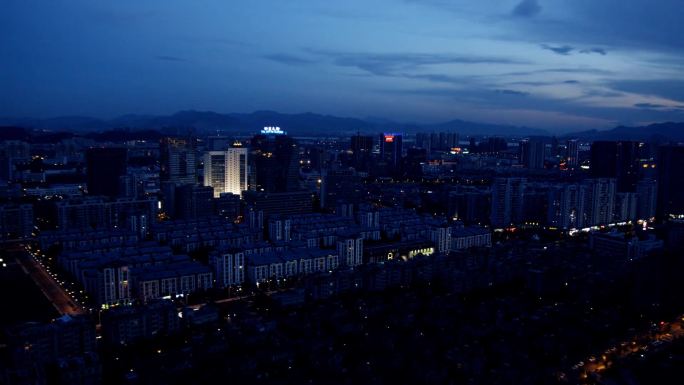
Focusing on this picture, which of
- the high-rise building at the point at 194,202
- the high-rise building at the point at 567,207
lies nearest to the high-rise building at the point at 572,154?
the high-rise building at the point at 567,207

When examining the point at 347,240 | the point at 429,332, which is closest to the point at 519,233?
the point at 347,240

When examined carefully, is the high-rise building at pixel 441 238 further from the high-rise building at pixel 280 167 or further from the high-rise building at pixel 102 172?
the high-rise building at pixel 102 172

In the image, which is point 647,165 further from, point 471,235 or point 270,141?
point 270,141

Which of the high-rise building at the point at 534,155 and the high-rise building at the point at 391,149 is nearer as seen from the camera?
the high-rise building at the point at 534,155

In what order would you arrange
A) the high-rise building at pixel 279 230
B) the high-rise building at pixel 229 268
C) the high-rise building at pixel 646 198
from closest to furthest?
the high-rise building at pixel 229 268 → the high-rise building at pixel 279 230 → the high-rise building at pixel 646 198

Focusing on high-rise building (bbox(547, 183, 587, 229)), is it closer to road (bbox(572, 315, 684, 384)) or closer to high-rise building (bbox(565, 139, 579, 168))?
road (bbox(572, 315, 684, 384))

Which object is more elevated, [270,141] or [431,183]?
[270,141]

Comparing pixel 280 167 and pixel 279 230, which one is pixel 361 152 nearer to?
pixel 280 167

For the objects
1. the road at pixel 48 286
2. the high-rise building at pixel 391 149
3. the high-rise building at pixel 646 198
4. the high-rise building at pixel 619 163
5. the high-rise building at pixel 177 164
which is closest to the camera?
the road at pixel 48 286
